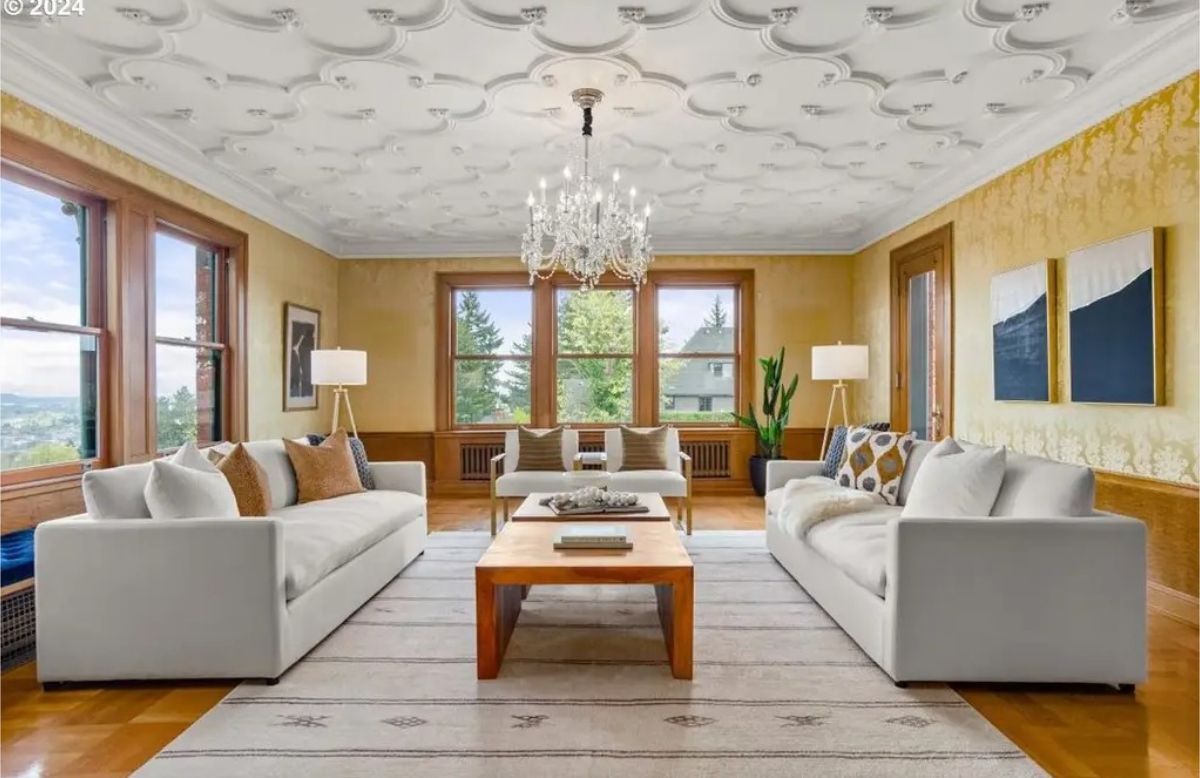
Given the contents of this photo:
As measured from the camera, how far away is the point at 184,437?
461 centimetres

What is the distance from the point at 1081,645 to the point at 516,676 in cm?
198

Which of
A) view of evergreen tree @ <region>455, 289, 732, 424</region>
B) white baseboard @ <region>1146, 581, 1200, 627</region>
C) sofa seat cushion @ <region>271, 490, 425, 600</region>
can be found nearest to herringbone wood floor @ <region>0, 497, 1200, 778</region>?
white baseboard @ <region>1146, 581, 1200, 627</region>

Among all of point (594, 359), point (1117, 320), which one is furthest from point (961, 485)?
point (594, 359)

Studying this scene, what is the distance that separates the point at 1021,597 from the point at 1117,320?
5.81 feet

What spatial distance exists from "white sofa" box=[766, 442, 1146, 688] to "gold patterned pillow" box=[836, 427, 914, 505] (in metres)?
1.29

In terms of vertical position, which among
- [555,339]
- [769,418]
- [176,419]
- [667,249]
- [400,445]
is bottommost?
[400,445]

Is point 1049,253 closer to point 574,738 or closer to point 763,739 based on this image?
point 763,739

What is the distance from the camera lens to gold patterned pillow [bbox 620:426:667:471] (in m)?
5.36

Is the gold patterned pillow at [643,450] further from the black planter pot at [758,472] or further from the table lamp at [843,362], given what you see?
the black planter pot at [758,472]

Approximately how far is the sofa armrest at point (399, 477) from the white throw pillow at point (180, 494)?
5.41 feet

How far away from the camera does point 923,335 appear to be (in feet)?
18.3

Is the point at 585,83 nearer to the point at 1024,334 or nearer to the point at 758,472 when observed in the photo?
the point at 1024,334

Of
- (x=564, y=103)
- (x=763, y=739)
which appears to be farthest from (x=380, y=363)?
(x=763, y=739)

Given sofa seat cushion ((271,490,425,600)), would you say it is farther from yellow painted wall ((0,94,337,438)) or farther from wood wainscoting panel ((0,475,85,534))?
yellow painted wall ((0,94,337,438))
